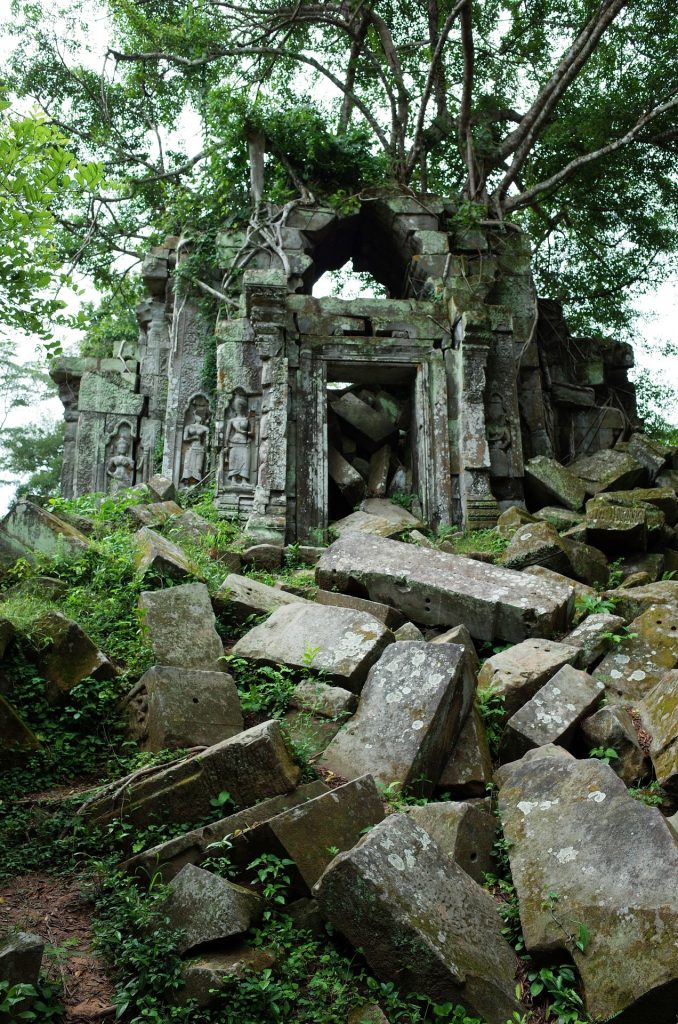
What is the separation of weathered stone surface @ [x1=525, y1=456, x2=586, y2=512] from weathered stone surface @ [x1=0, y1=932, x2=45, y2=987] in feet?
27.6

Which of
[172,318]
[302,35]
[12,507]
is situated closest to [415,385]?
[172,318]

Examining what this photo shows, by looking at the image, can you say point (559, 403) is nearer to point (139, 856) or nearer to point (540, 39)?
point (540, 39)

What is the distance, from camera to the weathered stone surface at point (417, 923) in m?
3.23

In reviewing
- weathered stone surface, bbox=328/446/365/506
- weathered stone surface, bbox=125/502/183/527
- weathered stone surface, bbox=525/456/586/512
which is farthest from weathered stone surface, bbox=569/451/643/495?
weathered stone surface, bbox=125/502/183/527

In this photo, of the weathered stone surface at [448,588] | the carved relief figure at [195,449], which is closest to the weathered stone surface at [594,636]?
the weathered stone surface at [448,588]

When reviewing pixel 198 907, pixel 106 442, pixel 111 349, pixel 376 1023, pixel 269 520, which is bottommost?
pixel 376 1023

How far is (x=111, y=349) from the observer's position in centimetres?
1434

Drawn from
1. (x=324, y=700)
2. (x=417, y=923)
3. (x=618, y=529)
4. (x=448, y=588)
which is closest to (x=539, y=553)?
(x=618, y=529)

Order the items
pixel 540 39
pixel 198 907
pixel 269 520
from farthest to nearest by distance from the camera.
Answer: pixel 540 39 → pixel 269 520 → pixel 198 907

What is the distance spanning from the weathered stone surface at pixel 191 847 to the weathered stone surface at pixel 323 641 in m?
1.43

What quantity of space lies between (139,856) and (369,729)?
145cm

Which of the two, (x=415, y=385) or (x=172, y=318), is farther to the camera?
(x=172, y=318)

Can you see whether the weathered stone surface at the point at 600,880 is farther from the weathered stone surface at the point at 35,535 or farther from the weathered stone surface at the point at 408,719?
the weathered stone surface at the point at 35,535

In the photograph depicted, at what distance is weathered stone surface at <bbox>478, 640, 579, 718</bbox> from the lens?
17.5 feet
